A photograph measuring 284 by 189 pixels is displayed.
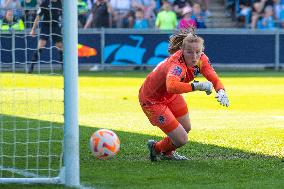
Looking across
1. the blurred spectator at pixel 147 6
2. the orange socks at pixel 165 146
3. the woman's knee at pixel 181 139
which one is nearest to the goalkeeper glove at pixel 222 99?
the woman's knee at pixel 181 139

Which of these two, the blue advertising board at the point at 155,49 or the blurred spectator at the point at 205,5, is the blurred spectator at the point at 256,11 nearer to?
the blurred spectator at the point at 205,5

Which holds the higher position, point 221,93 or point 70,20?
point 70,20

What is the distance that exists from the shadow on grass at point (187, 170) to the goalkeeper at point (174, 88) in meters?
0.25

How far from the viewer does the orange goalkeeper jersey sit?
30.6 ft

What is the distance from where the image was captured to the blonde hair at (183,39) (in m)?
9.48

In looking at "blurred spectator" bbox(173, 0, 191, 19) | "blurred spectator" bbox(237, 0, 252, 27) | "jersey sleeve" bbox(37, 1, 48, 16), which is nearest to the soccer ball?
"jersey sleeve" bbox(37, 1, 48, 16)

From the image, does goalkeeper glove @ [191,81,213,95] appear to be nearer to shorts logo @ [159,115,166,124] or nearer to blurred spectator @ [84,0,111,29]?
shorts logo @ [159,115,166,124]

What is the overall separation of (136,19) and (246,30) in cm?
406

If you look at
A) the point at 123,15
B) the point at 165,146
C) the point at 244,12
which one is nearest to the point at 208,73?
the point at 165,146

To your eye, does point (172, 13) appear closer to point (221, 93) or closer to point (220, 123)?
point (220, 123)

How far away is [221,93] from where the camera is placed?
9.27m

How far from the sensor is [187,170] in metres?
9.22

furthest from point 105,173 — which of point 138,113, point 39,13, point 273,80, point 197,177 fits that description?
point 273,80

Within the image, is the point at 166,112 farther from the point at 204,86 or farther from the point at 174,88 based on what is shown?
the point at 204,86
